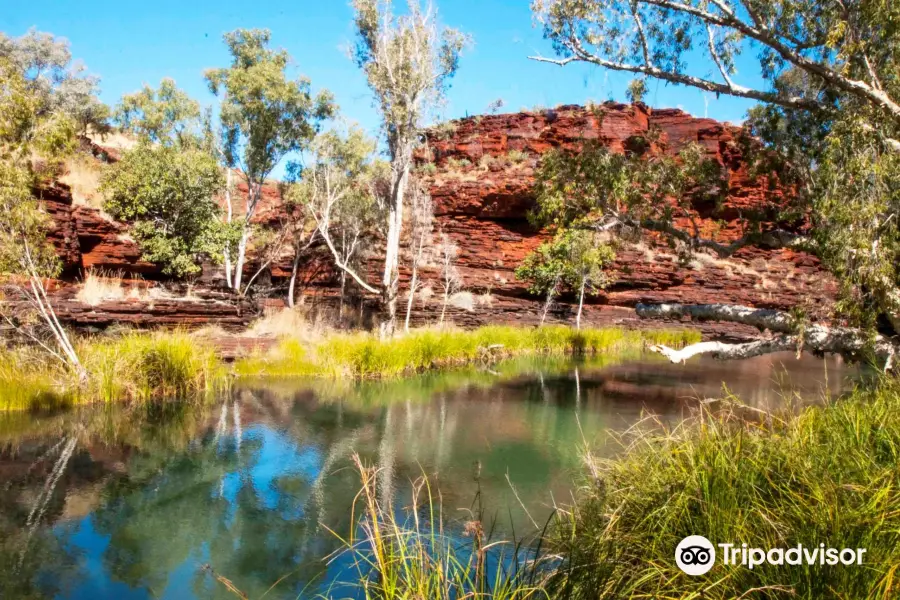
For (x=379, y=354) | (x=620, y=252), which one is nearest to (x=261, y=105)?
(x=379, y=354)

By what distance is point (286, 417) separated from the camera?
33.4 feet

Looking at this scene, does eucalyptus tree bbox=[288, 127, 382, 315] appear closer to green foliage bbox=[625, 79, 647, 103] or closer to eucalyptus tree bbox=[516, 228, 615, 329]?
eucalyptus tree bbox=[516, 228, 615, 329]

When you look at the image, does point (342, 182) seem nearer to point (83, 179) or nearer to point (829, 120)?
point (83, 179)

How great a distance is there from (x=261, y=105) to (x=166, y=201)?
5.42m

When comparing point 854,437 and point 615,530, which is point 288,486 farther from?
point 854,437

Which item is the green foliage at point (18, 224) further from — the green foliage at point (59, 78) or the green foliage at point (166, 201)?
the green foliage at point (59, 78)

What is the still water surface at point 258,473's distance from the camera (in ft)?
15.8

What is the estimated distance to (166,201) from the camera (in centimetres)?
2097

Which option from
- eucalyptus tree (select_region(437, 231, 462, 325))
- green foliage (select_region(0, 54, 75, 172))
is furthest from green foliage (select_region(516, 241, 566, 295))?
green foliage (select_region(0, 54, 75, 172))

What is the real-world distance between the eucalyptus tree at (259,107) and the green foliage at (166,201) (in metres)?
2.23

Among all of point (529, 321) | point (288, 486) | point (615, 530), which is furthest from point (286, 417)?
point (529, 321)

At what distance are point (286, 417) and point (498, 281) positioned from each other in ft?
69.1

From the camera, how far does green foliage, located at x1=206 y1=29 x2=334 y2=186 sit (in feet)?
74.0

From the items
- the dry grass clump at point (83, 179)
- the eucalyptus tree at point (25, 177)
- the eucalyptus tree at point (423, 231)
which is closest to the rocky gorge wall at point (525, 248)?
the eucalyptus tree at point (423, 231)
